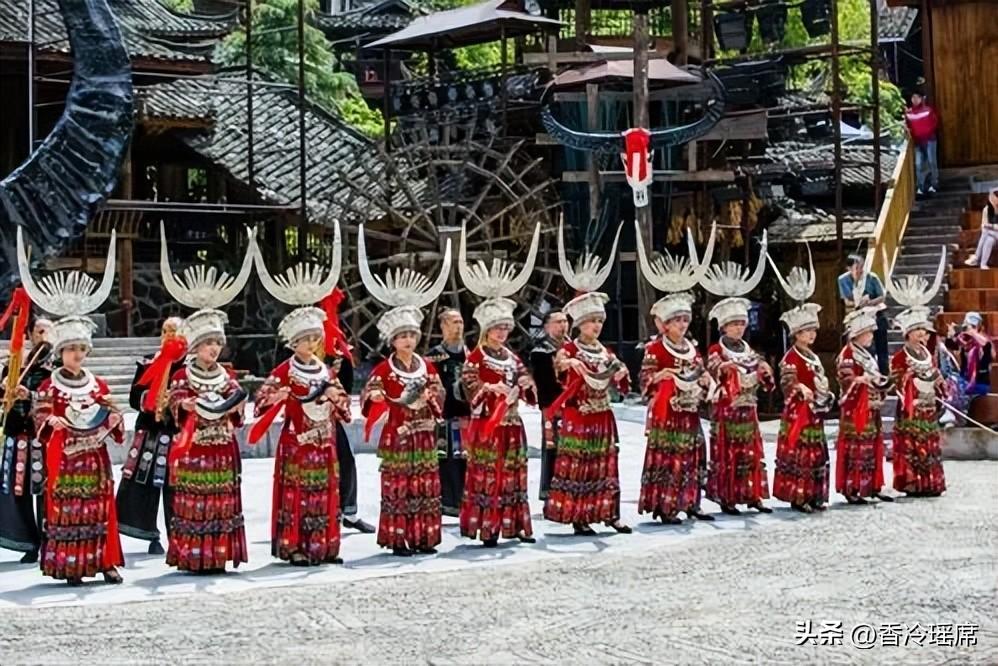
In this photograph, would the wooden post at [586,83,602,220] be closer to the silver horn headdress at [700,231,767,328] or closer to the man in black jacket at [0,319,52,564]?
the silver horn headdress at [700,231,767,328]

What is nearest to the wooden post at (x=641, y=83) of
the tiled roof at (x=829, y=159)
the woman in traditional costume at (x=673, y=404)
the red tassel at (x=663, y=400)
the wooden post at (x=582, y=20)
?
the tiled roof at (x=829, y=159)

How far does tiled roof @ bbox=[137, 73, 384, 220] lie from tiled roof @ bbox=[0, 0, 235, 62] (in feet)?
1.78

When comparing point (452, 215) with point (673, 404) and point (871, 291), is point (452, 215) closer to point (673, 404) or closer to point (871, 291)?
point (871, 291)

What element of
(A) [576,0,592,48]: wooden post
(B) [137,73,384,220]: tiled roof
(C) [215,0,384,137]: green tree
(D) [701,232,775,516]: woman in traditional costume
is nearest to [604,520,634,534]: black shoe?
(D) [701,232,775,516]: woman in traditional costume

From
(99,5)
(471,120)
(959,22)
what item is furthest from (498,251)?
(99,5)

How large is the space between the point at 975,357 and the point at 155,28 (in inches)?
611

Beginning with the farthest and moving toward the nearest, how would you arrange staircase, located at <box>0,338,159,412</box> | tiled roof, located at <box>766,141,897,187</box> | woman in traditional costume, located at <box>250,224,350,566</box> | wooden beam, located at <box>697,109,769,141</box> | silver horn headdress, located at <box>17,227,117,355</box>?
tiled roof, located at <box>766,141,897,187</box> → wooden beam, located at <box>697,109,769,141</box> → staircase, located at <box>0,338,159,412</box> → woman in traditional costume, located at <box>250,224,350,566</box> → silver horn headdress, located at <box>17,227,117,355</box>

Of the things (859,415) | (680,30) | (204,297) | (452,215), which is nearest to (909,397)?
(859,415)

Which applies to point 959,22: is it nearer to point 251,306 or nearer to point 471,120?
point 471,120

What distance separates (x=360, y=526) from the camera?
37.7 ft

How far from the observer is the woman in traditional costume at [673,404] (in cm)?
1135

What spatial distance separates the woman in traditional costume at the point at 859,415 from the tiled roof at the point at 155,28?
15.0m

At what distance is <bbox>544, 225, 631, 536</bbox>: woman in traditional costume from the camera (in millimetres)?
10922

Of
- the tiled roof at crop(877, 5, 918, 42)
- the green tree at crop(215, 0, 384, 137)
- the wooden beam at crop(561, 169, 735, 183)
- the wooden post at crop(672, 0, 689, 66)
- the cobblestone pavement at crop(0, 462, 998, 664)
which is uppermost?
the tiled roof at crop(877, 5, 918, 42)
